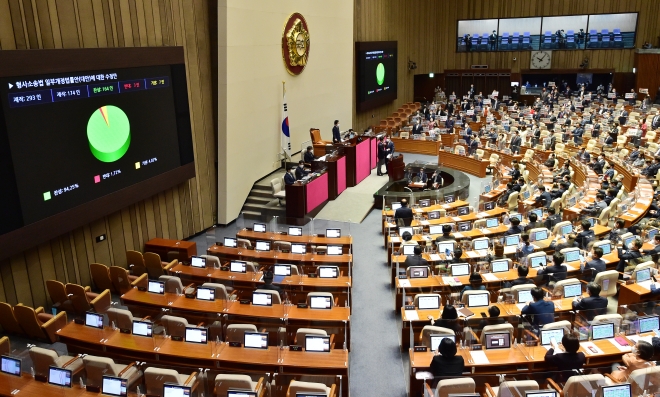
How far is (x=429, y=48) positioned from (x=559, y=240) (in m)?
23.7

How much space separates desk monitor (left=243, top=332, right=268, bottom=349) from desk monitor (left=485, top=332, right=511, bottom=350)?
2943 mm

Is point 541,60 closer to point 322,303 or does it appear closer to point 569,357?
point 322,303

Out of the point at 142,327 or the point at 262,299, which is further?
the point at 262,299

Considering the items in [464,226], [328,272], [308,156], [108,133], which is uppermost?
[108,133]

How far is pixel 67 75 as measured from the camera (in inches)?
379

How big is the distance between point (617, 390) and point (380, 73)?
22143mm

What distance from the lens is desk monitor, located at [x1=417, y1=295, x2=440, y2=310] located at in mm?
8273

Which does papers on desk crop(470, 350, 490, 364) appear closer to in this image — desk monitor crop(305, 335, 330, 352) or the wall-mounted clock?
desk monitor crop(305, 335, 330, 352)

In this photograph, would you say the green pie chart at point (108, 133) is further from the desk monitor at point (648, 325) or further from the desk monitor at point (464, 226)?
the desk monitor at point (648, 325)

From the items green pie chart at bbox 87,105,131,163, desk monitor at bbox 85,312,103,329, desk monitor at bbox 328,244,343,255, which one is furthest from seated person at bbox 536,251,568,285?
green pie chart at bbox 87,105,131,163

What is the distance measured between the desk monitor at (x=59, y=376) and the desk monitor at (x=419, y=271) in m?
5.59

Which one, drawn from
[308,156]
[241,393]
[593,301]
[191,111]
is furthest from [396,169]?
[241,393]

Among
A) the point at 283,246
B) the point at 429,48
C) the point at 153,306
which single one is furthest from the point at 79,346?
the point at 429,48

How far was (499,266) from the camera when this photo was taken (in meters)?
9.74
